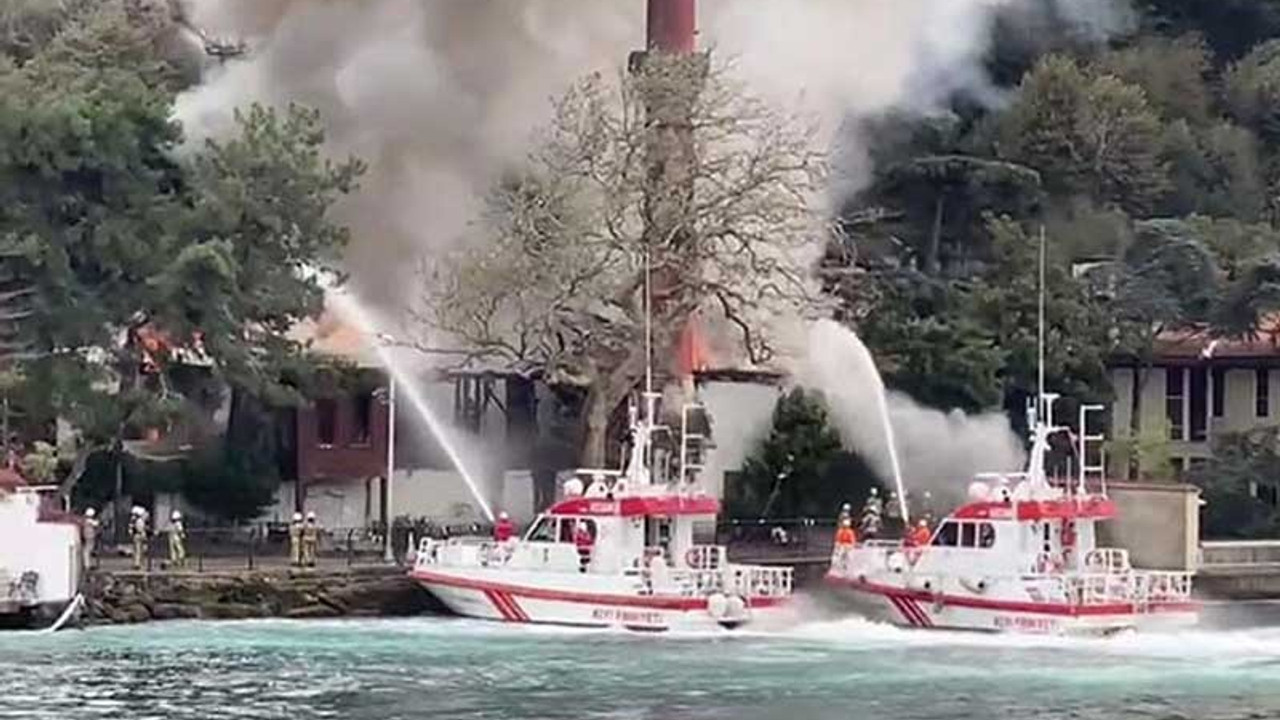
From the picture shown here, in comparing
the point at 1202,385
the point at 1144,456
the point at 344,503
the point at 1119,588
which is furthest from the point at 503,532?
the point at 1202,385

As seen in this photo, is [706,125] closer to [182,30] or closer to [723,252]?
[723,252]

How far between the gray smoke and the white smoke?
8239 mm

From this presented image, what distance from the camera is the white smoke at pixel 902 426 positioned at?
276 feet

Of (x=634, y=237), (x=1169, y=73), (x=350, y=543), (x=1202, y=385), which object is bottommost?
(x=350, y=543)

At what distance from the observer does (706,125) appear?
77.3m

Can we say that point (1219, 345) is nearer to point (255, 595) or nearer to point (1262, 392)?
point (1262, 392)

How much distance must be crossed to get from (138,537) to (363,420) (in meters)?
13.8

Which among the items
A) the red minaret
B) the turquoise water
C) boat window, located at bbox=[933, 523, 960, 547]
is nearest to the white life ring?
the turquoise water

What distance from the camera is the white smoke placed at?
84000 mm

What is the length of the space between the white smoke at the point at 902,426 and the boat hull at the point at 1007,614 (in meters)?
13.5

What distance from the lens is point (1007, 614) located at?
67.1 meters

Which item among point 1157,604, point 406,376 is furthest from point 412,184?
point 1157,604

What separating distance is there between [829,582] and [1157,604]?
8.09 metres

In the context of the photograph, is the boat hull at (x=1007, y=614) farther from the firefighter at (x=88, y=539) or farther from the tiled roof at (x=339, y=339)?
the tiled roof at (x=339, y=339)
